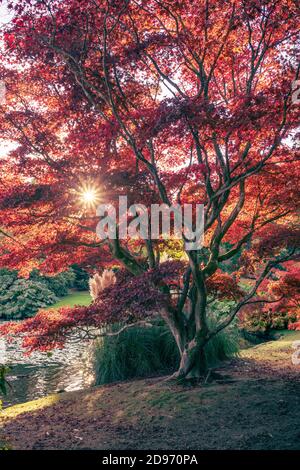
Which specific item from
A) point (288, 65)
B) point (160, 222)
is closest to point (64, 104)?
point (160, 222)

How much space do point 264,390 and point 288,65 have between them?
137 inches

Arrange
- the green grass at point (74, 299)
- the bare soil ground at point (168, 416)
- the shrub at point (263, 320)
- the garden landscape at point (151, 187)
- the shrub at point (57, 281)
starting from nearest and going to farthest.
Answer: the bare soil ground at point (168, 416)
the garden landscape at point (151, 187)
the shrub at point (263, 320)
the green grass at point (74, 299)
the shrub at point (57, 281)

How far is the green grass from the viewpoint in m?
18.8

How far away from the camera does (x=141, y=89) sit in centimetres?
562

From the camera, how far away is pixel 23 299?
17.4m

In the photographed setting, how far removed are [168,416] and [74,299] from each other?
16.1 metres

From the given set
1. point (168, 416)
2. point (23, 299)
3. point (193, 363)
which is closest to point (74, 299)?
point (23, 299)

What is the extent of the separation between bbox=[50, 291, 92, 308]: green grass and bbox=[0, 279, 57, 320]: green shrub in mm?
512

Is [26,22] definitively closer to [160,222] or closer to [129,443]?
[160,222]

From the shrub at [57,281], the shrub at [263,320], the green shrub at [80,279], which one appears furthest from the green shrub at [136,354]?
the green shrub at [80,279]

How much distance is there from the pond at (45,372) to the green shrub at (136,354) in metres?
0.37

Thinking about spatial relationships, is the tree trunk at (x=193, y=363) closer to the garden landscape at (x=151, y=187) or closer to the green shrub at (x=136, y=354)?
the garden landscape at (x=151, y=187)

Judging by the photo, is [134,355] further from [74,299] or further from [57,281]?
[57,281]

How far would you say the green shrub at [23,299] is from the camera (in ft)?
55.7
